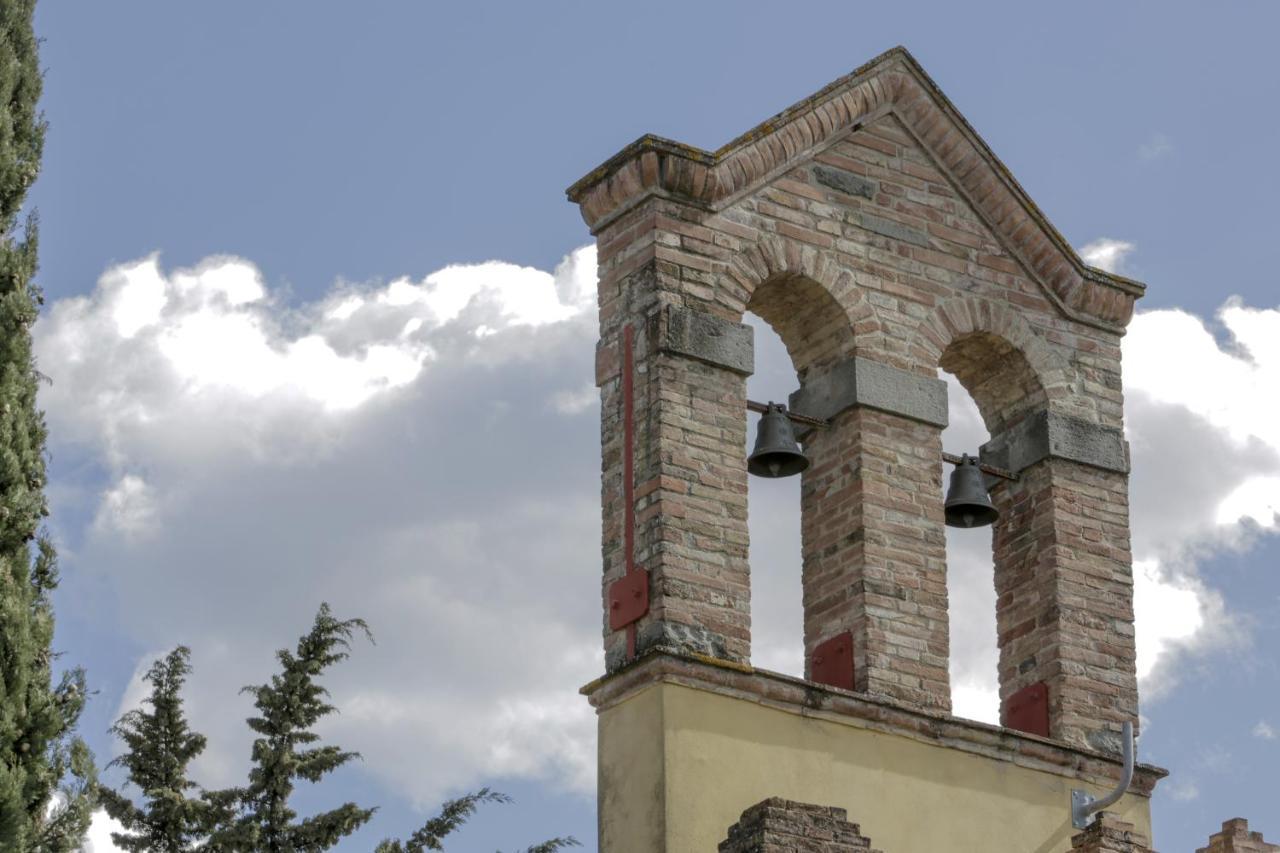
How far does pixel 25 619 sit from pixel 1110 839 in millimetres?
6010

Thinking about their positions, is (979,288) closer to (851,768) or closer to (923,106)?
(923,106)

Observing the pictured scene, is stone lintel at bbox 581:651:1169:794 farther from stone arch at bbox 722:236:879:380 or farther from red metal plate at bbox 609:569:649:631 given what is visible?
stone arch at bbox 722:236:879:380

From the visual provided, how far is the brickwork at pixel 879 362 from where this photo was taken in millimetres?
15609

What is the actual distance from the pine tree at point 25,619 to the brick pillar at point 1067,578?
5662 mm

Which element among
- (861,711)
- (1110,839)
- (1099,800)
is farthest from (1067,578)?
(1110,839)

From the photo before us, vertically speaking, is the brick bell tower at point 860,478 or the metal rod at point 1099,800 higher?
the brick bell tower at point 860,478

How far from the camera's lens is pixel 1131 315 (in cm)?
1800

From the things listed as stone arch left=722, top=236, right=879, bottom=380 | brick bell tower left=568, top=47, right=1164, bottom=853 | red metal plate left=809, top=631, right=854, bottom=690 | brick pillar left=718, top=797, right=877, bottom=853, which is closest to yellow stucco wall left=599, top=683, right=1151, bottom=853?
brick bell tower left=568, top=47, right=1164, bottom=853

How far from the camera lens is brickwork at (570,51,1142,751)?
15.6m

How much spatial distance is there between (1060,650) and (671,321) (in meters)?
3.13

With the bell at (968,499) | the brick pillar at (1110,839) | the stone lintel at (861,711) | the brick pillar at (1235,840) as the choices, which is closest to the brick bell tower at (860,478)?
the stone lintel at (861,711)

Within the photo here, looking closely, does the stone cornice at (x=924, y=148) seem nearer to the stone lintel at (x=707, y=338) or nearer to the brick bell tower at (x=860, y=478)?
the brick bell tower at (x=860, y=478)

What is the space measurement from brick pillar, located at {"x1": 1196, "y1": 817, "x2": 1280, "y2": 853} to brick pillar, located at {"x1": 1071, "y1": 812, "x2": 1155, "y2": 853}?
3.81 m

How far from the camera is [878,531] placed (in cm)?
1606
